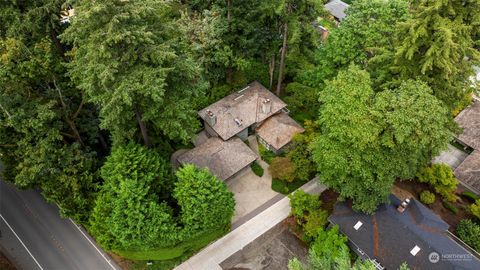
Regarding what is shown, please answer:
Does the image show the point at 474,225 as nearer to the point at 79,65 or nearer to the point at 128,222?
the point at 128,222

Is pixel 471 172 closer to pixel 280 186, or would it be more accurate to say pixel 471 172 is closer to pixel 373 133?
pixel 373 133

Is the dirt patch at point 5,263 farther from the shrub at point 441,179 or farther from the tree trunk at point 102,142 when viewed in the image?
the shrub at point 441,179

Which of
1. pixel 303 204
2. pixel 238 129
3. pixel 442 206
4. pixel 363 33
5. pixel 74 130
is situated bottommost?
pixel 442 206

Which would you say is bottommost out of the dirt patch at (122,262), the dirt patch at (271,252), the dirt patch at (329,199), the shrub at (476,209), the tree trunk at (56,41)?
the dirt patch at (122,262)

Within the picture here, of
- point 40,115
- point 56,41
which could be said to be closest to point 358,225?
point 40,115

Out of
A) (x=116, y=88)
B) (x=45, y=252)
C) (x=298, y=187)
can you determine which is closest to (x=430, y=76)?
(x=298, y=187)

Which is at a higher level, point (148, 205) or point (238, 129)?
point (148, 205)

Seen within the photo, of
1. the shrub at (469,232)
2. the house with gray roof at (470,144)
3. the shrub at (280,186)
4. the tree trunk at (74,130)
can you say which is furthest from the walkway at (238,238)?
the tree trunk at (74,130)
